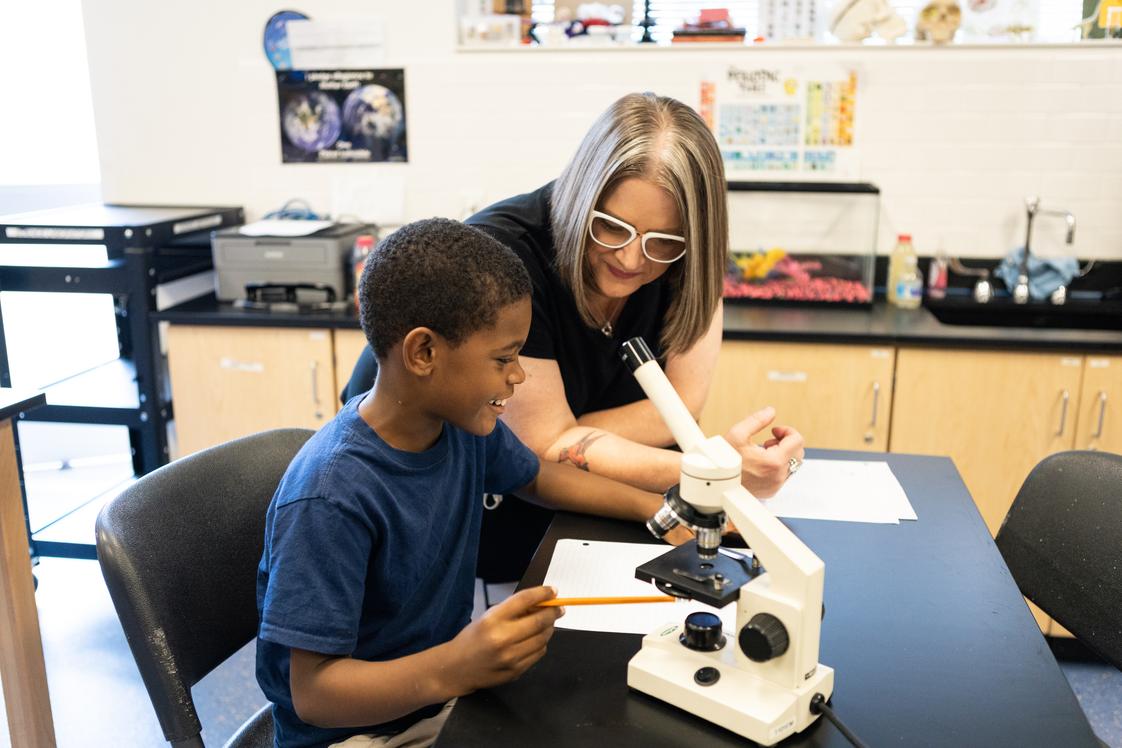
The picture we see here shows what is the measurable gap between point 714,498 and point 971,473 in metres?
1.93

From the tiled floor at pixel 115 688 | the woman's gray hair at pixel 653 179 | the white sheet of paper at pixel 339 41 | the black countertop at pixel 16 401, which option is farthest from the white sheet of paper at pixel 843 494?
the white sheet of paper at pixel 339 41

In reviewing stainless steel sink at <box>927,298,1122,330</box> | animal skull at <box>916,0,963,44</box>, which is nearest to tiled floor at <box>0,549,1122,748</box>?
stainless steel sink at <box>927,298,1122,330</box>

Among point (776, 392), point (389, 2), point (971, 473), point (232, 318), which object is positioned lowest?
point (971, 473)

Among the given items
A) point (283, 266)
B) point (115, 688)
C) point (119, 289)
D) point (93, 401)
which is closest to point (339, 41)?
point (283, 266)

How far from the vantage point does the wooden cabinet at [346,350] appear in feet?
9.10

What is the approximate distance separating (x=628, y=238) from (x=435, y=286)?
0.45m

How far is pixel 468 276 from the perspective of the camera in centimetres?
107

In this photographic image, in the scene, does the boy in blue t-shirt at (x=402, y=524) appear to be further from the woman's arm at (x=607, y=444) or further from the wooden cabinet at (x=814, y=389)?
→ the wooden cabinet at (x=814, y=389)

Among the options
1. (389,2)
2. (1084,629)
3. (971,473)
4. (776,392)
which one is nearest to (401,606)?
(1084,629)

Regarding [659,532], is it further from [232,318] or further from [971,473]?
[232,318]

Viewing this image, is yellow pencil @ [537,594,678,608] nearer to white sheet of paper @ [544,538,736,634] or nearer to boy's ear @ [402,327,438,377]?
white sheet of paper @ [544,538,736,634]

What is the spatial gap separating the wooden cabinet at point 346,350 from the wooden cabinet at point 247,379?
21mm

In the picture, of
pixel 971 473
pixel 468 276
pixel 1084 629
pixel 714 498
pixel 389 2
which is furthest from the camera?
pixel 389 2

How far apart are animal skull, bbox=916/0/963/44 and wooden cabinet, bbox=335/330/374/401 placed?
6.31 feet
